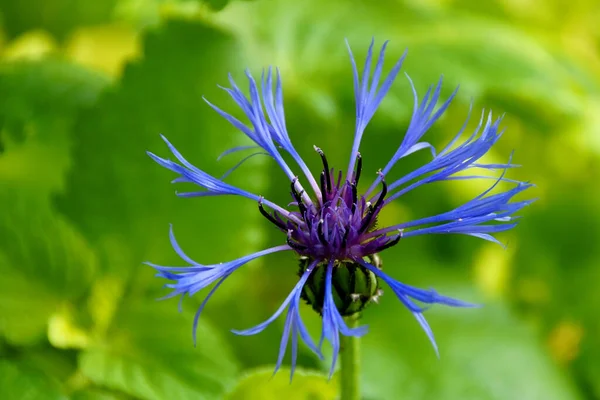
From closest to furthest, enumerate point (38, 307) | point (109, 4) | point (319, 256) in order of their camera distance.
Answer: point (319, 256)
point (38, 307)
point (109, 4)

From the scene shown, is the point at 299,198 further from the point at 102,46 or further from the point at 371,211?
the point at 102,46

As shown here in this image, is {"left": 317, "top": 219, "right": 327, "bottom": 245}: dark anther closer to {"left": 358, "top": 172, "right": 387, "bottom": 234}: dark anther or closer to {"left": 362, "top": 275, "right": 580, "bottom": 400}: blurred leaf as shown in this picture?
{"left": 358, "top": 172, "right": 387, "bottom": 234}: dark anther

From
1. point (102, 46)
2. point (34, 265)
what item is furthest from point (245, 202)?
point (102, 46)

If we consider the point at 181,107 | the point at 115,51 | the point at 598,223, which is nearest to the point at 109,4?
the point at 115,51

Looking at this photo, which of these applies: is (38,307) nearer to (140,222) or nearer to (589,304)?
(140,222)

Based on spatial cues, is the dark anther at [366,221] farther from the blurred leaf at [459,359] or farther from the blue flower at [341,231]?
the blurred leaf at [459,359]

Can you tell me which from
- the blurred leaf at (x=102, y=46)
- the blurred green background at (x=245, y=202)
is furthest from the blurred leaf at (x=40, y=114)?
the blurred leaf at (x=102, y=46)
